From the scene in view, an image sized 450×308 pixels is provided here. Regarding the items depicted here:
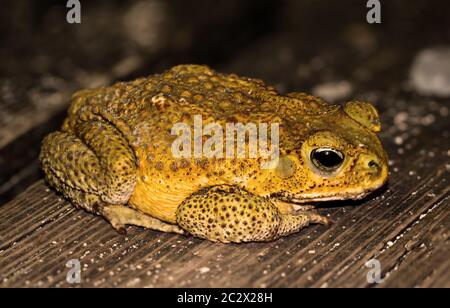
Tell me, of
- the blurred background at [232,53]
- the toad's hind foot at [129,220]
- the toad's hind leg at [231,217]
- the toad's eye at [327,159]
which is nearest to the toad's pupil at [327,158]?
the toad's eye at [327,159]

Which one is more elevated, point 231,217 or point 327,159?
point 327,159

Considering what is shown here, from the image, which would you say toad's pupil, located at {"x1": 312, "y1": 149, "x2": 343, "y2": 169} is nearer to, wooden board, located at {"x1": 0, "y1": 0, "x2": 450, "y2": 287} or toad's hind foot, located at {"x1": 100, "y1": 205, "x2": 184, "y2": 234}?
wooden board, located at {"x1": 0, "y1": 0, "x2": 450, "y2": 287}

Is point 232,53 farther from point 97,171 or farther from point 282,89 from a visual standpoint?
point 97,171

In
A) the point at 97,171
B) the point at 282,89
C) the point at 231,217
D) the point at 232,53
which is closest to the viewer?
the point at 231,217

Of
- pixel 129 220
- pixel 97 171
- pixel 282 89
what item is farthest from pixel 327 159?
pixel 282 89

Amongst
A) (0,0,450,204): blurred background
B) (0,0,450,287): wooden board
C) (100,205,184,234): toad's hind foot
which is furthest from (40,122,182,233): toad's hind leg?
(0,0,450,204): blurred background

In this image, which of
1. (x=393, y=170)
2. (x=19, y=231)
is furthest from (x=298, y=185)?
(x=19, y=231)
